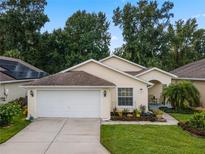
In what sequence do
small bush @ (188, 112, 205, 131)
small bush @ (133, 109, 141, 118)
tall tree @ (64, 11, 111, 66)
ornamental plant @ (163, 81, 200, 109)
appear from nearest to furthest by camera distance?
1. small bush @ (188, 112, 205, 131)
2. small bush @ (133, 109, 141, 118)
3. ornamental plant @ (163, 81, 200, 109)
4. tall tree @ (64, 11, 111, 66)

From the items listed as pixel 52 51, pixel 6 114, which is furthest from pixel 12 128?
pixel 52 51

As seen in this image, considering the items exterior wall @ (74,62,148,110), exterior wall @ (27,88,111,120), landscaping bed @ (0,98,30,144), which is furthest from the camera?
exterior wall @ (74,62,148,110)

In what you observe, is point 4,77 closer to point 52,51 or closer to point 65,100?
point 65,100

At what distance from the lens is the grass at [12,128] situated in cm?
1362

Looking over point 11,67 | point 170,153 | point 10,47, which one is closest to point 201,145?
point 170,153

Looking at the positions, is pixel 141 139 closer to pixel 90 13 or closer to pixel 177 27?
pixel 90 13

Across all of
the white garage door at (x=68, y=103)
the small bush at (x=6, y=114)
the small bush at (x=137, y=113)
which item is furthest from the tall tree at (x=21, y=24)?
the small bush at (x=6, y=114)

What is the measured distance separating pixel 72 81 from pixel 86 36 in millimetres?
24157

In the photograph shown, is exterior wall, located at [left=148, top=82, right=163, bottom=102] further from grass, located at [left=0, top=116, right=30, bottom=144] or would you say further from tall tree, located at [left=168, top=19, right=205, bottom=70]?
tall tree, located at [left=168, top=19, right=205, bottom=70]

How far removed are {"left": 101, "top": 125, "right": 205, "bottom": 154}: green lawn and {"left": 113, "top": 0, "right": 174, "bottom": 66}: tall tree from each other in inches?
1180

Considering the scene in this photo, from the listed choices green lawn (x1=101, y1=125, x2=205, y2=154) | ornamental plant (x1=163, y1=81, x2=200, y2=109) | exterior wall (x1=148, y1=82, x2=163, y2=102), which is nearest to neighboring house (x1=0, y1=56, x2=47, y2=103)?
green lawn (x1=101, y1=125, x2=205, y2=154)

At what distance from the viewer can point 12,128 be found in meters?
15.7

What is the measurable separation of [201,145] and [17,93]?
1798 centimetres

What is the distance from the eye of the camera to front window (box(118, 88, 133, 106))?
838 inches
